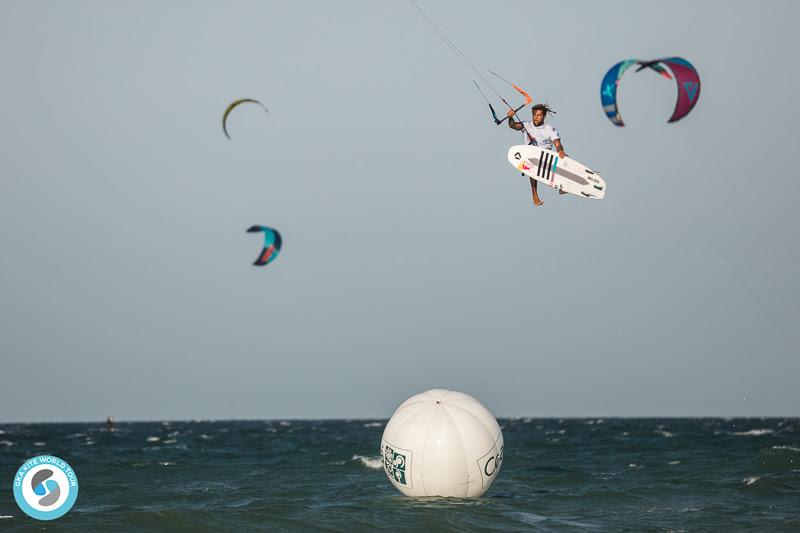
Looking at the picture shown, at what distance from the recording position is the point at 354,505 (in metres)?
20.3

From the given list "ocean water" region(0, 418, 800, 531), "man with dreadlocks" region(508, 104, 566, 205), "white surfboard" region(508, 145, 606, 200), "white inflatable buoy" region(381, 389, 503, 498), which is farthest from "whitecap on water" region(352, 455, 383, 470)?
"man with dreadlocks" region(508, 104, 566, 205)

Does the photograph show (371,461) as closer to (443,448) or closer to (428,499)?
(428,499)

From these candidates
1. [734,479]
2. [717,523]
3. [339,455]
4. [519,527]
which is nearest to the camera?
[519,527]

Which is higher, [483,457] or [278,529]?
[483,457]

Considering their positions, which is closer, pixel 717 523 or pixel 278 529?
pixel 278 529

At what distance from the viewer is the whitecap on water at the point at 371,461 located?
33.4 m

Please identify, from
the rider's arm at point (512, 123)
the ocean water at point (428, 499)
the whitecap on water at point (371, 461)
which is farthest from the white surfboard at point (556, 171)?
the whitecap on water at point (371, 461)

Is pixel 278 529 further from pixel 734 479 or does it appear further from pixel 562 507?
pixel 734 479

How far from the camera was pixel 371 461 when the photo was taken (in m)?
36.0

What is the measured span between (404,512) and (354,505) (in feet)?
8.65

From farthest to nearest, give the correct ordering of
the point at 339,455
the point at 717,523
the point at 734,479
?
the point at 339,455
the point at 734,479
the point at 717,523

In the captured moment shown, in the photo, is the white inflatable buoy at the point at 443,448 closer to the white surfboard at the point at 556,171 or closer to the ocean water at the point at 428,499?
the ocean water at the point at 428,499

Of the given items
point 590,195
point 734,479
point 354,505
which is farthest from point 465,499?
point 734,479

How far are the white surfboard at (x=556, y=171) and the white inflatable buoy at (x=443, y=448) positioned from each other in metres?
4.43
